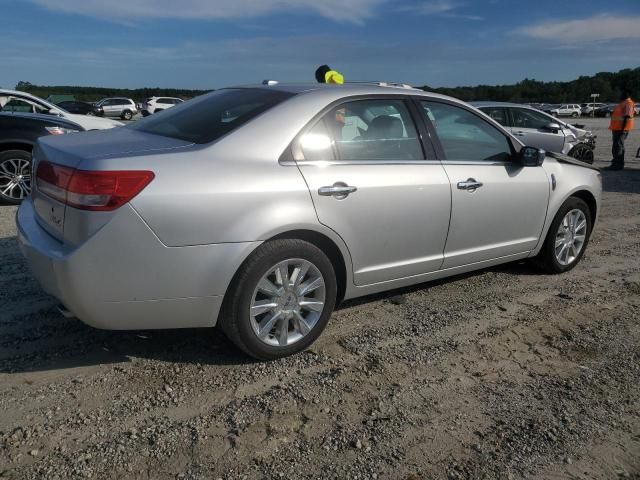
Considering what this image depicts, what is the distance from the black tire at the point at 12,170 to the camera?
23.4ft

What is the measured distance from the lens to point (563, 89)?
85438 mm

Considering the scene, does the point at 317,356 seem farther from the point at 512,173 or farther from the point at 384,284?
the point at 512,173

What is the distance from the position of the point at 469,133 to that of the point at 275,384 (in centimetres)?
246

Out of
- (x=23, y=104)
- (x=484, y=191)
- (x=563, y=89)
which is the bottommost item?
(x=484, y=191)

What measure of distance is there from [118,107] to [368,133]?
146 ft

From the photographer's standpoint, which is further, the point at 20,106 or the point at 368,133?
the point at 20,106

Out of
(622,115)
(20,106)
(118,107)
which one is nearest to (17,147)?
(20,106)

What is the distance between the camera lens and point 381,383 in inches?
123

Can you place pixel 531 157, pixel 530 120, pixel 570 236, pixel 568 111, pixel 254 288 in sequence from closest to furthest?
pixel 254 288 → pixel 531 157 → pixel 570 236 → pixel 530 120 → pixel 568 111

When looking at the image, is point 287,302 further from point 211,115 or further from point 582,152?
point 582,152

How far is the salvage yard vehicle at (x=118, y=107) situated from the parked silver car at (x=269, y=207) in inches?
1707

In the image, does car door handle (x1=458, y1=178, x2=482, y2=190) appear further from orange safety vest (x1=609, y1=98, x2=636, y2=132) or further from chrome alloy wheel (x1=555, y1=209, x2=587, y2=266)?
orange safety vest (x1=609, y1=98, x2=636, y2=132)

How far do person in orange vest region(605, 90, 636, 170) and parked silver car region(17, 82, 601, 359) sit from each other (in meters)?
10.1

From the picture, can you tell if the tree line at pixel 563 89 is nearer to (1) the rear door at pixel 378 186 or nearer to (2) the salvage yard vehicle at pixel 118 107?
(2) the salvage yard vehicle at pixel 118 107
